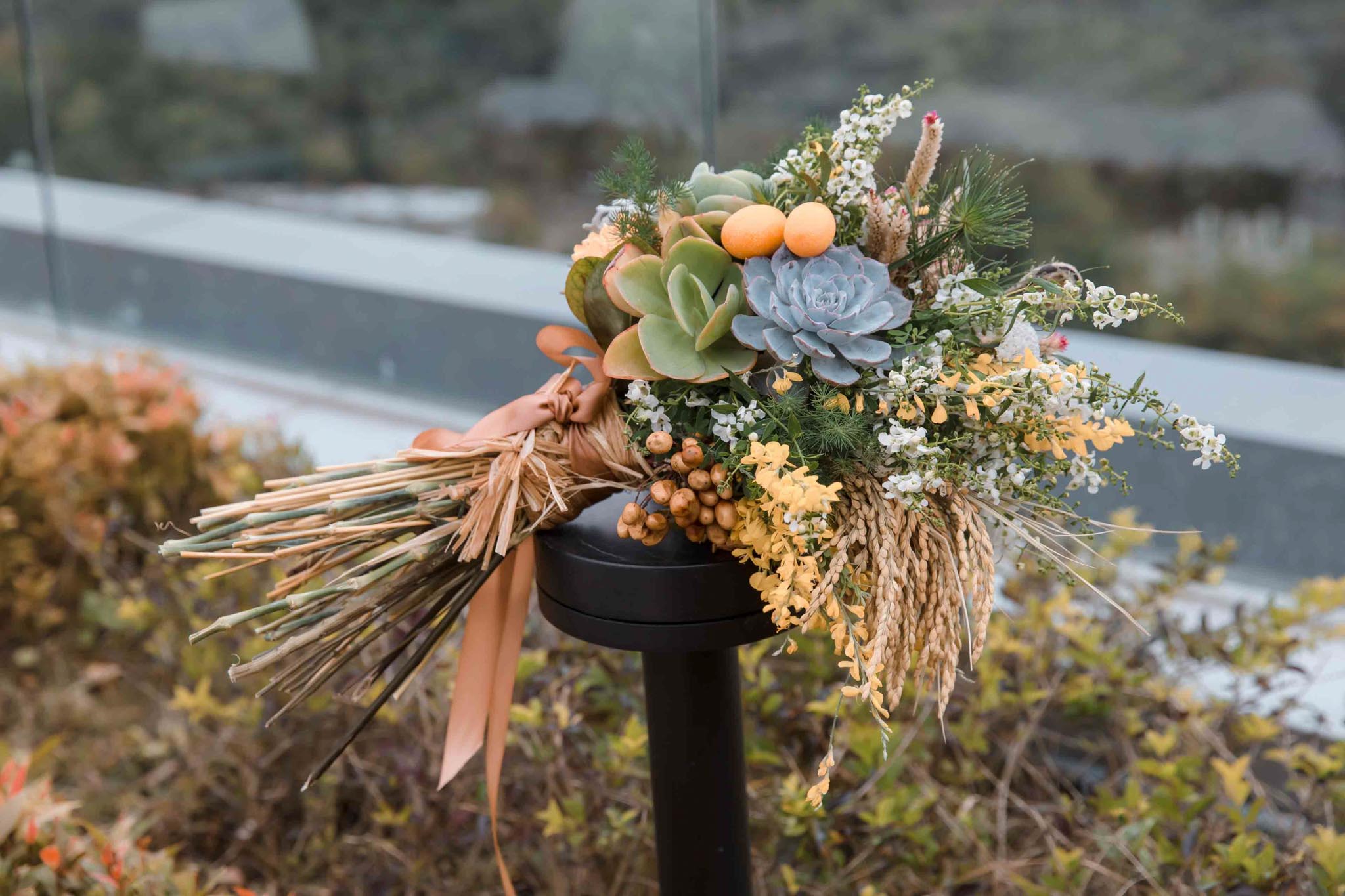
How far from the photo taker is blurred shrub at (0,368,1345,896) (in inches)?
52.4

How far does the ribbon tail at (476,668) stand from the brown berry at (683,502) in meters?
0.23

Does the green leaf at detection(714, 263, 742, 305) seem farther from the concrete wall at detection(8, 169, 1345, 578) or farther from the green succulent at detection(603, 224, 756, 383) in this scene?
the concrete wall at detection(8, 169, 1345, 578)

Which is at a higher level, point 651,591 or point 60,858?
point 651,591

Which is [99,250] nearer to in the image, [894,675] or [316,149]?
[316,149]

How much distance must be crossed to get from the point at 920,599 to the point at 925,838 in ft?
2.17

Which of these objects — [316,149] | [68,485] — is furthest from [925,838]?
[316,149]

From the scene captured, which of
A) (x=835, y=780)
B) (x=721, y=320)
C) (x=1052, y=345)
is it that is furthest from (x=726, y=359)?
(x=835, y=780)

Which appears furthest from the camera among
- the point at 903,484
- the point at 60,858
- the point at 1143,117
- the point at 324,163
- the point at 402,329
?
the point at 324,163

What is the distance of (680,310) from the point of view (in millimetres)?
836

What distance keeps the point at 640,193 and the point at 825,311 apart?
0.61 feet

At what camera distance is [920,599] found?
83cm

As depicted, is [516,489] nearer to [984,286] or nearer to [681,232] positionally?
[681,232]

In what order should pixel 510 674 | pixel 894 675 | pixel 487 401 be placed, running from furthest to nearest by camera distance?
1. pixel 487 401
2. pixel 510 674
3. pixel 894 675

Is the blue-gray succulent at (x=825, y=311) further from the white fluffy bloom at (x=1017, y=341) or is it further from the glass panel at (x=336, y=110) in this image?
the glass panel at (x=336, y=110)
